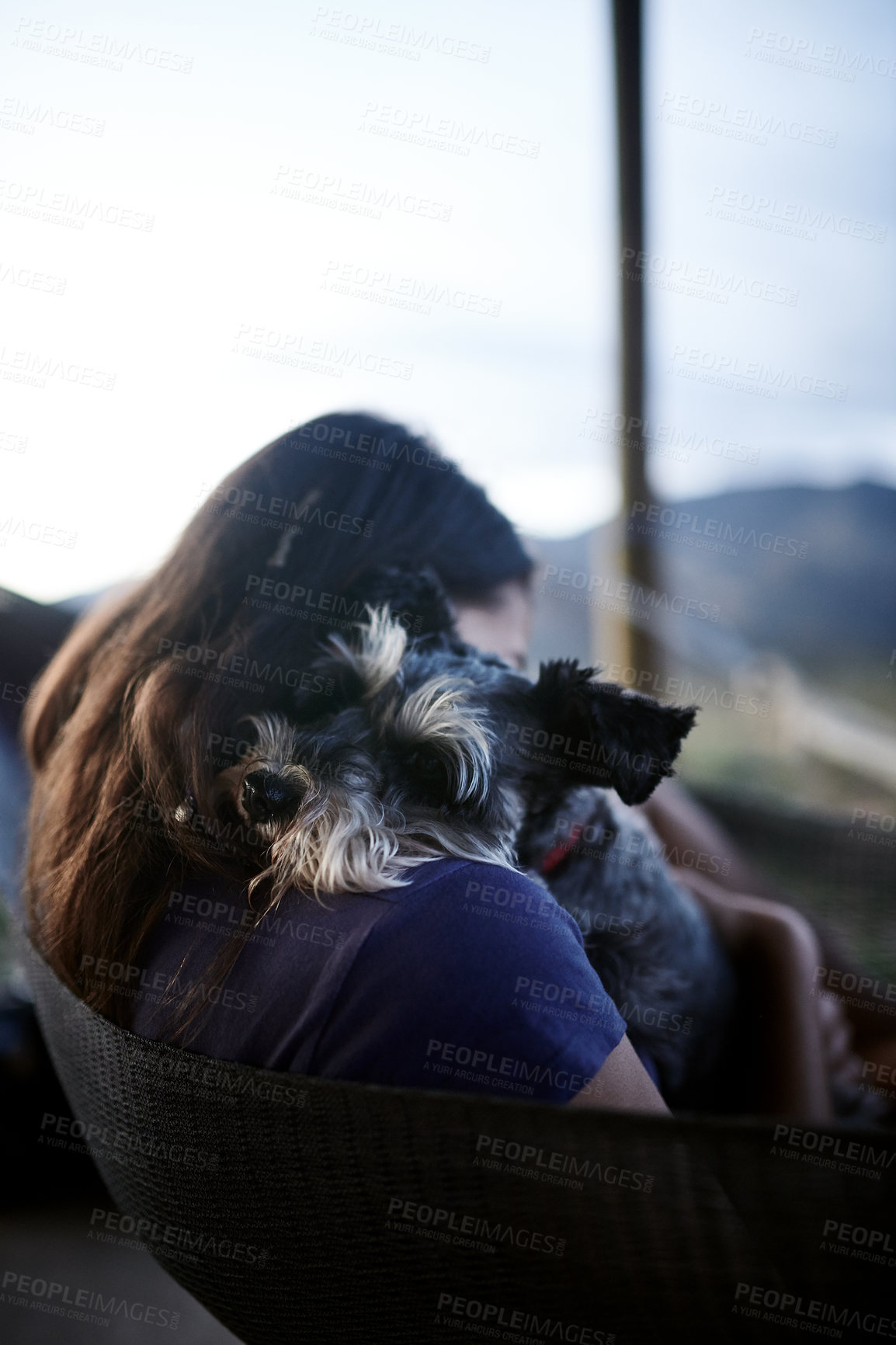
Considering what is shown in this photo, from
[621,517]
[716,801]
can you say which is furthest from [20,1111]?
[621,517]

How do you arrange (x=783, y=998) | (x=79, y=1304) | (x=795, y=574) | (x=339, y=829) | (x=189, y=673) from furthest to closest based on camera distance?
(x=795, y=574) < (x=79, y=1304) < (x=783, y=998) < (x=189, y=673) < (x=339, y=829)

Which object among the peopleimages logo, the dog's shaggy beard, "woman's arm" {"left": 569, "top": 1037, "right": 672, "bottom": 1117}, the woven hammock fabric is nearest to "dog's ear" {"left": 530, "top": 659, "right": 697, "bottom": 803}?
the dog's shaggy beard

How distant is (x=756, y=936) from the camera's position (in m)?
1.56

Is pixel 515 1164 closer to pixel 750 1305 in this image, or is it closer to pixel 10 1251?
pixel 750 1305

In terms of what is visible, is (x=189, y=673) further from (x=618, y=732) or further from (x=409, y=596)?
(x=618, y=732)

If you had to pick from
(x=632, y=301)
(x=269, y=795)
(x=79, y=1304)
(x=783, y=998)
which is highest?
(x=632, y=301)

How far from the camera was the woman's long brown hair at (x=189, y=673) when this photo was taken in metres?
0.99

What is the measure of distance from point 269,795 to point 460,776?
221 mm

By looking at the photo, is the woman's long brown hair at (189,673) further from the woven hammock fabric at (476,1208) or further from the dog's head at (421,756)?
the woven hammock fabric at (476,1208)

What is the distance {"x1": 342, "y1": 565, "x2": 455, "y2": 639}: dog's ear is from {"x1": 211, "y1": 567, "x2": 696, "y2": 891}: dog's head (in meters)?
0.02

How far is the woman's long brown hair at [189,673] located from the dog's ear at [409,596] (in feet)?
0.08

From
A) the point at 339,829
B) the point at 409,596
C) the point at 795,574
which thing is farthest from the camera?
the point at 795,574

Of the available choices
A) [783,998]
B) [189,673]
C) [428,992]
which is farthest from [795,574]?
[428,992]

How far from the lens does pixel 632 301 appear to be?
2328mm
